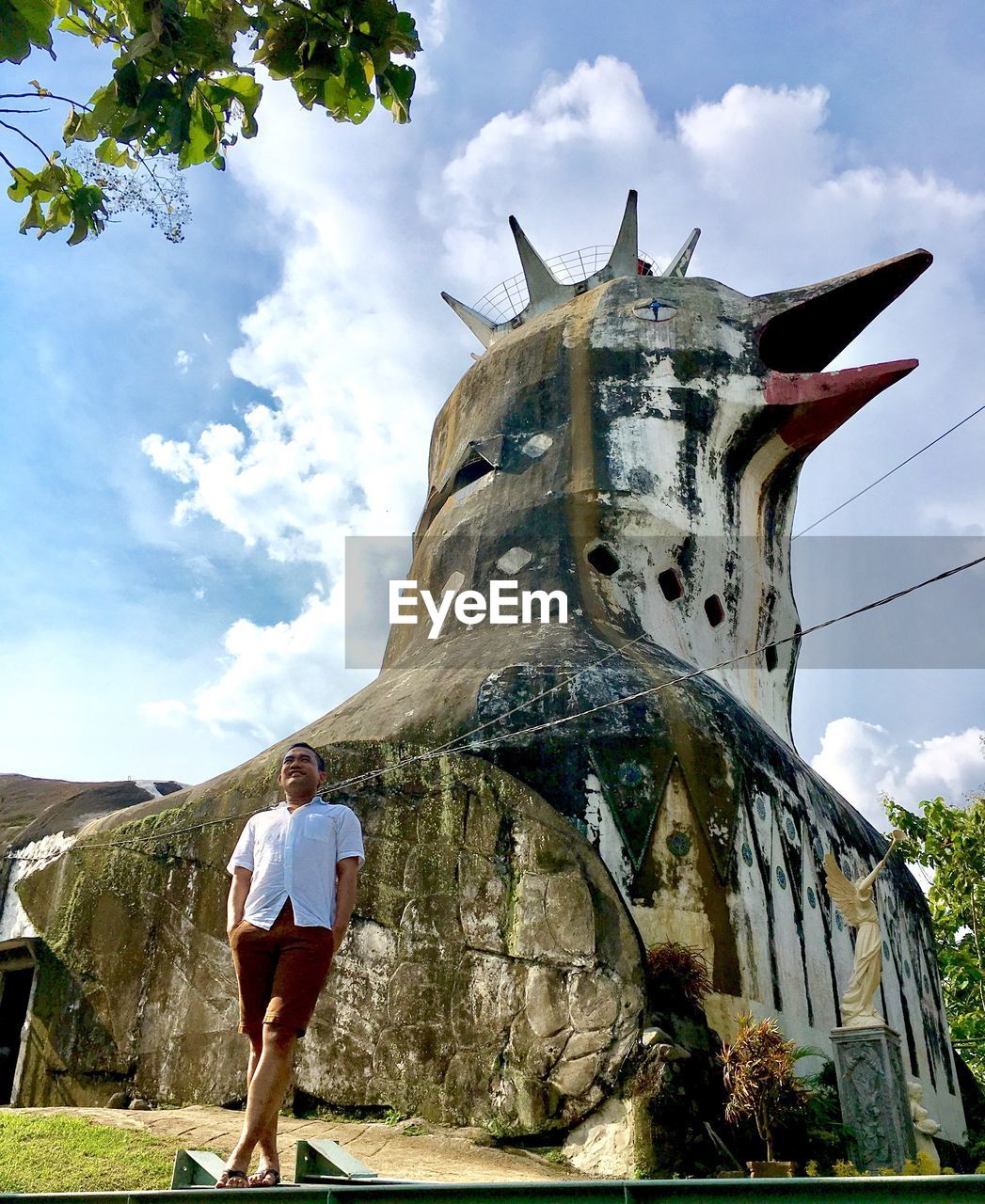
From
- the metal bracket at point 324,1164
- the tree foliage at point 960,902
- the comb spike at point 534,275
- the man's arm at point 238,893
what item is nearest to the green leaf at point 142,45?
the man's arm at point 238,893

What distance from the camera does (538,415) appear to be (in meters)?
13.3

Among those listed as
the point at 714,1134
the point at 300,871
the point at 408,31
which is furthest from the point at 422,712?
the point at 408,31

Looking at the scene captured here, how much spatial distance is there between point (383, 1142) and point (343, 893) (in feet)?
13.0

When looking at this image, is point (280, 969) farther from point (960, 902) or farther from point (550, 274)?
point (960, 902)

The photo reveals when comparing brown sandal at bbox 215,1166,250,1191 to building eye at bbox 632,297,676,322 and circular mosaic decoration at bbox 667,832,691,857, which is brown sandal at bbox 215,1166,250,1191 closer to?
circular mosaic decoration at bbox 667,832,691,857

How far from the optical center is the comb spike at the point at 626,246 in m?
15.5

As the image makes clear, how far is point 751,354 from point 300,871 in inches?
415

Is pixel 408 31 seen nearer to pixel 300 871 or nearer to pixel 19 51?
pixel 19 51

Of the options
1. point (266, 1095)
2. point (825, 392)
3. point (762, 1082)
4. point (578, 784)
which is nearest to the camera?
point (266, 1095)

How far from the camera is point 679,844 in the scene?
31.7 feet

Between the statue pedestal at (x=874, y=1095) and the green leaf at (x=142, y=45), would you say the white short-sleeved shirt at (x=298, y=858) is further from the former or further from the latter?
the statue pedestal at (x=874, y=1095)

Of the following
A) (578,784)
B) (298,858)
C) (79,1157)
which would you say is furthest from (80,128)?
(578,784)

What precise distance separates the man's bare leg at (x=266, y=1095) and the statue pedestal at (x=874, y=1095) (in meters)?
5.92

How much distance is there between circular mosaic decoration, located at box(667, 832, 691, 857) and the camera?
9.64m
